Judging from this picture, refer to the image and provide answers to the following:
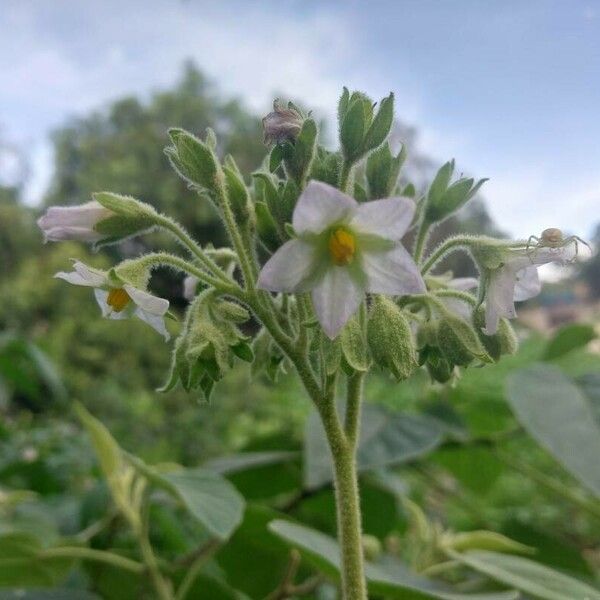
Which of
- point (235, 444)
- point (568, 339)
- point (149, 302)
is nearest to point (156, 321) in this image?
point (149, 302)

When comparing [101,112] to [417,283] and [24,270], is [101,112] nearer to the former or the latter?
[24,270]

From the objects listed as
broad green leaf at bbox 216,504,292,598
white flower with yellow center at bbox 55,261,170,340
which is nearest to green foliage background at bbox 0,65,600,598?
broad green leaf at bbox 216,504,292,598

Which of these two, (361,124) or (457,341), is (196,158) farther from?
(457,341)

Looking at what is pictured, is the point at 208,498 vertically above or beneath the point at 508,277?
beneath

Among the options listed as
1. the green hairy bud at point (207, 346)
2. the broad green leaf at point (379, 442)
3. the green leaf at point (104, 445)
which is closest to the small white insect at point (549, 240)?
the green hairy bud at point (207, 346)

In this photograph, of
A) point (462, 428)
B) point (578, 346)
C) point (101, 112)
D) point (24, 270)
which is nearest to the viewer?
point (462, 428)

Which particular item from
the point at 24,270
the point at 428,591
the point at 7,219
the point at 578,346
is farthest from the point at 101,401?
the point at 428,591
